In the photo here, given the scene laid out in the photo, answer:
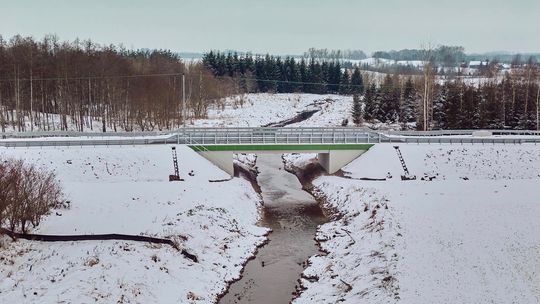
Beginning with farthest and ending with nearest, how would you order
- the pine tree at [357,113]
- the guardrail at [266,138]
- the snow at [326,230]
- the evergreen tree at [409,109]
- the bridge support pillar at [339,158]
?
the pine tree at [357,113]
the evergreen tree at [409,109]
the bridge support pillar at [339,158]
the guardrail at [266,138]
the snow at [326,230]

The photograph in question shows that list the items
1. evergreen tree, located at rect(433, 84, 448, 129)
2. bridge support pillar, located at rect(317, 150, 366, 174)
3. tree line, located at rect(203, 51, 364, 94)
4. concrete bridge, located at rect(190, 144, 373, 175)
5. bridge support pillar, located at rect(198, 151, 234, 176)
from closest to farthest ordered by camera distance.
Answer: bridge support pillar, located at rect(198, 151, 234, 176) < concrete bridge, located at rect(190, 144, 373, 175) < bridge support pillar, located at rect(317, 150, 366, 174) < evergreen tree, located at rect(433, 84, 448, 129) < tree line, located at rect(203, 51, 364, 94)

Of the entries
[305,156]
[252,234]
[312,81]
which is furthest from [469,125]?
[312,81]

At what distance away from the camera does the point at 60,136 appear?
146 ft

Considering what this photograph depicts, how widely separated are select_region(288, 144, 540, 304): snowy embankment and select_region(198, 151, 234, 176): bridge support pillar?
26.5ft

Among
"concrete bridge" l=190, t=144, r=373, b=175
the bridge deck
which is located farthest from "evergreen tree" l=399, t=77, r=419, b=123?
the bridge deck

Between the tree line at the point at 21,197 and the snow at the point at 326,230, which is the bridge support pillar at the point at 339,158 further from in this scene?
the tree line at the point at 21,197

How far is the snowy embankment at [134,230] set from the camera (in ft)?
58.3

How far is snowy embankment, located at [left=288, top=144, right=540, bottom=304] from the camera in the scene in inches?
690

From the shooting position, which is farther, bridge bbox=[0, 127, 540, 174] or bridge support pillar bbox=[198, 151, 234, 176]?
bridge bbox=[0, 127, 540, 174]

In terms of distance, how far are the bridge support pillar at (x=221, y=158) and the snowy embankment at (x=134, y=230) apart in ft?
4.17

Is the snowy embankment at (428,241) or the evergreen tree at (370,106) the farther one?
the evergreen tree at (370,106)

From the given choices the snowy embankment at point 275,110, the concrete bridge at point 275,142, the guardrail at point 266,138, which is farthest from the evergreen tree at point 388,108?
the concrete bridge at point 275,142

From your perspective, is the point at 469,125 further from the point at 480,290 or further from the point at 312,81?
the point at 312,81

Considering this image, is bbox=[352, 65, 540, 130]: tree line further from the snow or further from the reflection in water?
the reflection in water
